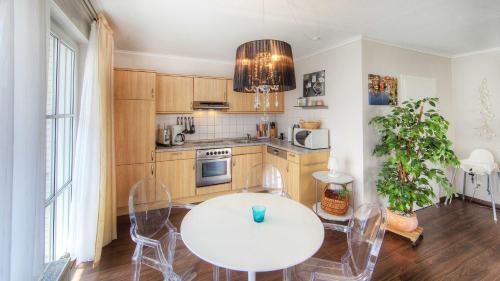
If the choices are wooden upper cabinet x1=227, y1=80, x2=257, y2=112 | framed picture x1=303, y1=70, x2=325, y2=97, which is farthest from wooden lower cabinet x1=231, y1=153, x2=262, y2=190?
framed picture x1=303, y1=70, x2=325, y2=97

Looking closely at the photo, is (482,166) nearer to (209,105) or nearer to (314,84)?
(314,84)

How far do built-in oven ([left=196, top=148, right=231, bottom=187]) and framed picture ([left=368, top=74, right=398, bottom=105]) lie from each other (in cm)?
219

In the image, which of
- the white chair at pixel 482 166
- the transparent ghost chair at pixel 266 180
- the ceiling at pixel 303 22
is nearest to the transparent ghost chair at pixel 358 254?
the transparent ghost chair at pixel 266 180

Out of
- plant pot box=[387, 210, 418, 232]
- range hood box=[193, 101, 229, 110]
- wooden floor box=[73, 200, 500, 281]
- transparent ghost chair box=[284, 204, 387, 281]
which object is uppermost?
range hood box=[193, 101, 229, 110]

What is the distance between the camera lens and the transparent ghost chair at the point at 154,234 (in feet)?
4.86

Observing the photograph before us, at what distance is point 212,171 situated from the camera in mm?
3479

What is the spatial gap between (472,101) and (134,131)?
5.17m

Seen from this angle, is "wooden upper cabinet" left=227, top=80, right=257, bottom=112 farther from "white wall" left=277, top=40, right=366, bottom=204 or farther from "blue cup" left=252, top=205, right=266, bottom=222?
"blue cup" left=252, top=205, right=266, bottom=222

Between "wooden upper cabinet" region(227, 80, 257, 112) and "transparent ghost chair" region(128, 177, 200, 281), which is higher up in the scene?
"wooden upper cabinet" region(227, 80, 257, 112)

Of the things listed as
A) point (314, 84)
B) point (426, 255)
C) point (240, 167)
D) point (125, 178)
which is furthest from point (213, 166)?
point (426, 255)

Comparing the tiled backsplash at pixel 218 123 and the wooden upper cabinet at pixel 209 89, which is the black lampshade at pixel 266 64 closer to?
the wooden upper cabinet at pixel 209 89

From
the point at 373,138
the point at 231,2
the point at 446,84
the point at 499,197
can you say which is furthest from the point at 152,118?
the point at 499,197

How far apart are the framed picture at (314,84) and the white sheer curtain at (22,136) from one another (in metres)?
3.08

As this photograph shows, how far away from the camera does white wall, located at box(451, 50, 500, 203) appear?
3225 millimetres
